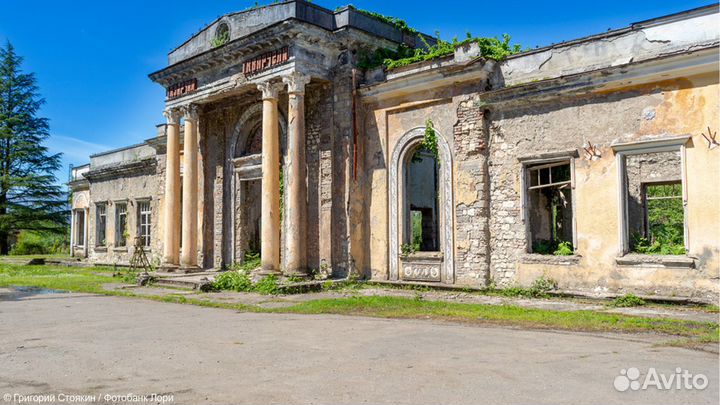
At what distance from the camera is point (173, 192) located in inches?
726

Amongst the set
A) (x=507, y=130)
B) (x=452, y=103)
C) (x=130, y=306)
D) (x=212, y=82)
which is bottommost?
(x=130, y=306)

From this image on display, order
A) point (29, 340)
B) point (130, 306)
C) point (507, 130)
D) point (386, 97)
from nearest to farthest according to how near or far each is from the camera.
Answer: point (29, 340) < point (130, 306) < point (507, 130) < point (386, 97)

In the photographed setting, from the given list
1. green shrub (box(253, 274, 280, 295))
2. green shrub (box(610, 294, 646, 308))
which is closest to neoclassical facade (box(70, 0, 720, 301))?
green shrub (box(610, 294, 646, 308))

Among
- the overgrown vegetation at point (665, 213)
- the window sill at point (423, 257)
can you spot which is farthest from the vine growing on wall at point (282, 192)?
the overgrown vegetation at point (665, 213)

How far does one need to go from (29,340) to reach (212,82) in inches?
431

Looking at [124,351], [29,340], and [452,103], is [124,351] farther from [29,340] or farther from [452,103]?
[452,103]

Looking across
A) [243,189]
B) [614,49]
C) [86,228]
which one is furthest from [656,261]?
[86,228]

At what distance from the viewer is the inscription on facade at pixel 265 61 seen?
571 inches

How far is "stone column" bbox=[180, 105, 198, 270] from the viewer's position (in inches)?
691

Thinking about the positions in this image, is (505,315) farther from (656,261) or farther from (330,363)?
(330,363)

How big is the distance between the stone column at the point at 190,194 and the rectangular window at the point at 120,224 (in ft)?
27.5

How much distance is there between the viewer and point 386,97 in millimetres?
14312

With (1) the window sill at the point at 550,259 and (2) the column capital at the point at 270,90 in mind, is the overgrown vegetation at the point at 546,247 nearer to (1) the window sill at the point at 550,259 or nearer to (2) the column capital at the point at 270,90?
(1) the window sill at the point at 550,259

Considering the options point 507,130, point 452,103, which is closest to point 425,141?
point 452,103
